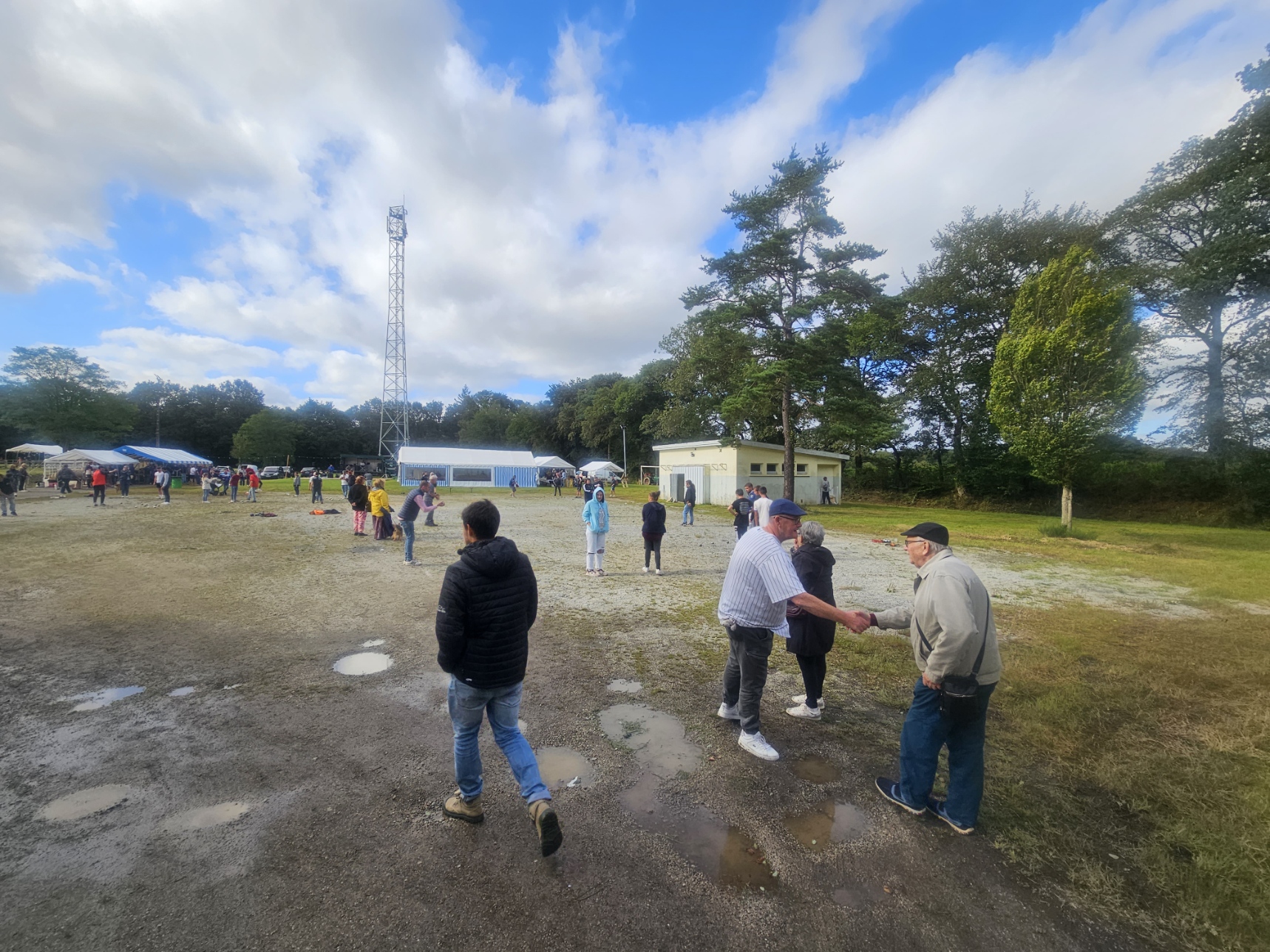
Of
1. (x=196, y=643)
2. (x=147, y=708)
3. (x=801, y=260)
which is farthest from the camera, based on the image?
(x=801, y=260)

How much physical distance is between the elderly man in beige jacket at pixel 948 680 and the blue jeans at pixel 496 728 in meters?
2.12

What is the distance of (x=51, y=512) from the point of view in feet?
61.5

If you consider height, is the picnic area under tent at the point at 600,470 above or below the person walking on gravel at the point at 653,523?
above

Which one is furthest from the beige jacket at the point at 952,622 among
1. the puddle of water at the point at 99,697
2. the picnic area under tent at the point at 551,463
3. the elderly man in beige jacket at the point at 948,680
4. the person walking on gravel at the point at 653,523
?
the picnic area under tent at the point at 551,463

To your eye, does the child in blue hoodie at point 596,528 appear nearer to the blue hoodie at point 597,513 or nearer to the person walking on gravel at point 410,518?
the blue hoodie at point 597,513

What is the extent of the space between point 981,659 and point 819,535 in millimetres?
1691

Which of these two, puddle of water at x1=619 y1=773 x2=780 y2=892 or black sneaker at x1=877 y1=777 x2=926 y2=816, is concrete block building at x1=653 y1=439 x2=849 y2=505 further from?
puddle of water at x1=619 y1=773 x2=780 y2=892

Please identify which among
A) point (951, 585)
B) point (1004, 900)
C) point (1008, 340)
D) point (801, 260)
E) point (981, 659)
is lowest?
point (1004, 900)

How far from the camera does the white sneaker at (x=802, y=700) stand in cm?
459

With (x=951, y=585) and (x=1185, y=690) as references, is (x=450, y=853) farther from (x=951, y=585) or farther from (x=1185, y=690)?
(x=1185, y=690)

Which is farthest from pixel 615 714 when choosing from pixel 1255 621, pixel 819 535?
pixel 1255 621

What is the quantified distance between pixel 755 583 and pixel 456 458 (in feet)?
135

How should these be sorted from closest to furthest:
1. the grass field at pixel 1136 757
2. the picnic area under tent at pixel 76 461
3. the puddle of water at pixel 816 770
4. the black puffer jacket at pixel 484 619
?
the grass field at pixel 1136 757, the black puffer jacket at pixel 484 619, the puddle of water at pixel 816 770, the picnic area under tent at pixel 76 461

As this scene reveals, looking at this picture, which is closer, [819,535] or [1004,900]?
[1004,900]
